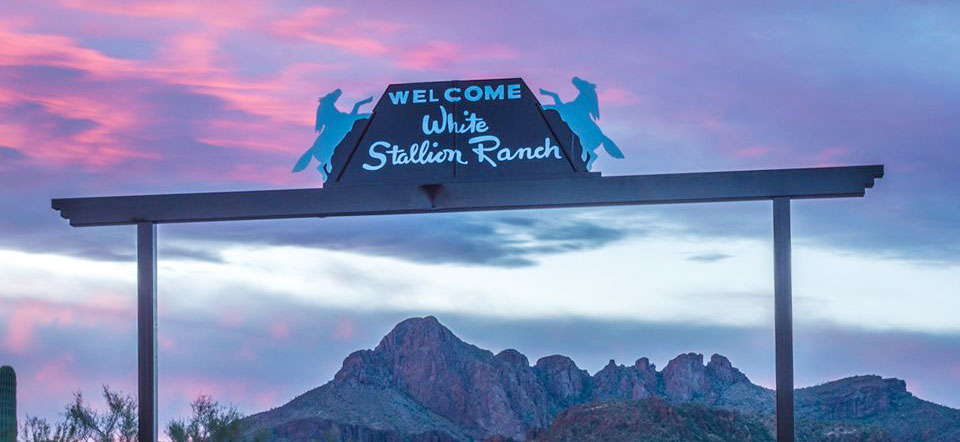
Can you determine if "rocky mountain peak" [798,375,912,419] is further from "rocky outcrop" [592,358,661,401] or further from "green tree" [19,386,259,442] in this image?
"green tree" [19,386,259,442]

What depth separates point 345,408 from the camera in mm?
20375

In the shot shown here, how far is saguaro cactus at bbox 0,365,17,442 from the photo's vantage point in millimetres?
13703

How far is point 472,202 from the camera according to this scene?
1116 centimetres

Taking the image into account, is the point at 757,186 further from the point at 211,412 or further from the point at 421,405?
the point at 421,405

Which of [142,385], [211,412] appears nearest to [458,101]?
[142,385]

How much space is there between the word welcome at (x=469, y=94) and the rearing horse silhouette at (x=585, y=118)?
0.27 m

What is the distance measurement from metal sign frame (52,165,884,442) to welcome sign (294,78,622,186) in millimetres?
224

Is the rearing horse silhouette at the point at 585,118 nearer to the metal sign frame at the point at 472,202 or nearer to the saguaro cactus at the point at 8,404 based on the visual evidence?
the metal sign frame at the point at 472,202

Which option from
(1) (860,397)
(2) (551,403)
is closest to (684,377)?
(2) (551,403)

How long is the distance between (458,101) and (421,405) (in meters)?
10.5

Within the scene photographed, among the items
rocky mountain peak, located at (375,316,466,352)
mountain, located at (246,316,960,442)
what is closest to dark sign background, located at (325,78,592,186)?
mountain, located at (246,316,960,442)

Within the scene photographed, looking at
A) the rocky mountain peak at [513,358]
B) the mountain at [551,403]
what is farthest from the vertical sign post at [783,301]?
the rocky mountain peak at [513,358]

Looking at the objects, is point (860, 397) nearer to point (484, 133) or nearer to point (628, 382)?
point (628, 382)

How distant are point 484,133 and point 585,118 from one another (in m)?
0.85
